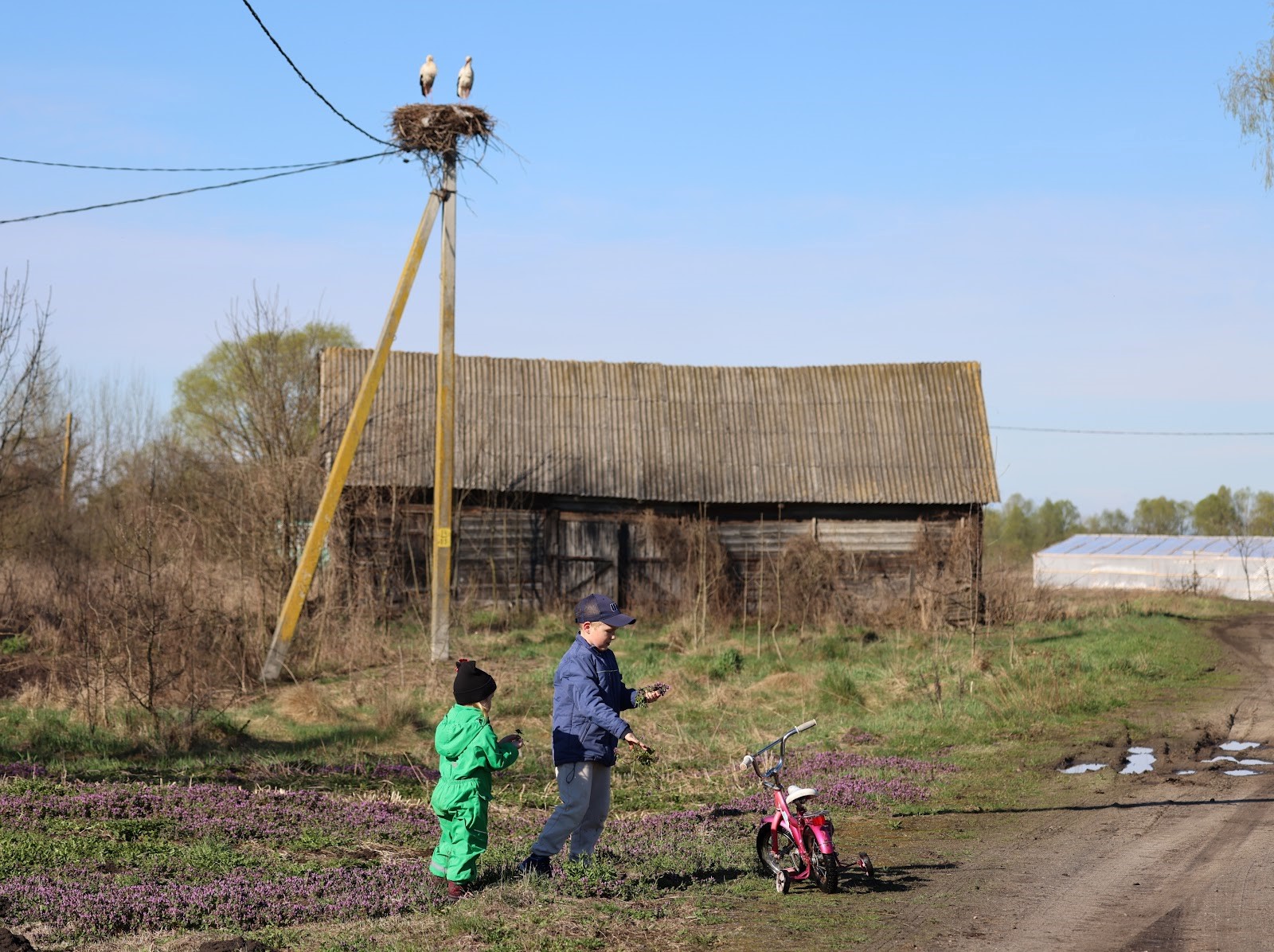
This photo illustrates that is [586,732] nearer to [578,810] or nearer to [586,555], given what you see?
[578,810]

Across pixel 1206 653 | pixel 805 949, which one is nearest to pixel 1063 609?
pixel 1206 653

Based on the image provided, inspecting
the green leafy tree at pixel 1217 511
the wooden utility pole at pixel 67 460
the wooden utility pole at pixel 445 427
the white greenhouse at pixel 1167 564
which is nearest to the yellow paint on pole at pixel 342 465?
the wooden utility pole at pixel 445 427

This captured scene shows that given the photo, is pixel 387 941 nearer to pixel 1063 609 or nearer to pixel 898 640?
pixel 898 640

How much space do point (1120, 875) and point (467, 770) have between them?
4.37 meters

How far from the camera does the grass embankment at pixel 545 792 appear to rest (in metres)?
6.68

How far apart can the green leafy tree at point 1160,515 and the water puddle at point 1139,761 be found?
8134cm

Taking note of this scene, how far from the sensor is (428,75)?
59.2 ft

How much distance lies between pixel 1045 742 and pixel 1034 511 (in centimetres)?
8549

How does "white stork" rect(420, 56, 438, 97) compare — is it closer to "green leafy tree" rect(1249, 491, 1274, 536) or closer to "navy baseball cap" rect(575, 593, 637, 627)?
"navy baseball cap" rect(575, 593, 637, 627)

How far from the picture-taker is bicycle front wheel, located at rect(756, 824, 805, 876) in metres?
7.52

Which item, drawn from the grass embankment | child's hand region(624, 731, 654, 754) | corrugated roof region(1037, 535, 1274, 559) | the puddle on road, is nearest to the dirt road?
the puddle on road

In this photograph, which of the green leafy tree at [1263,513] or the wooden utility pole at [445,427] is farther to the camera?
the green leafy tree at [1263,513]

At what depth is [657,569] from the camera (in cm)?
2678

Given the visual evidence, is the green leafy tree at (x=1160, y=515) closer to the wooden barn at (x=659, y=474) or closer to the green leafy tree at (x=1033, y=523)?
the green leafy tree at (x=1033, y=523)
